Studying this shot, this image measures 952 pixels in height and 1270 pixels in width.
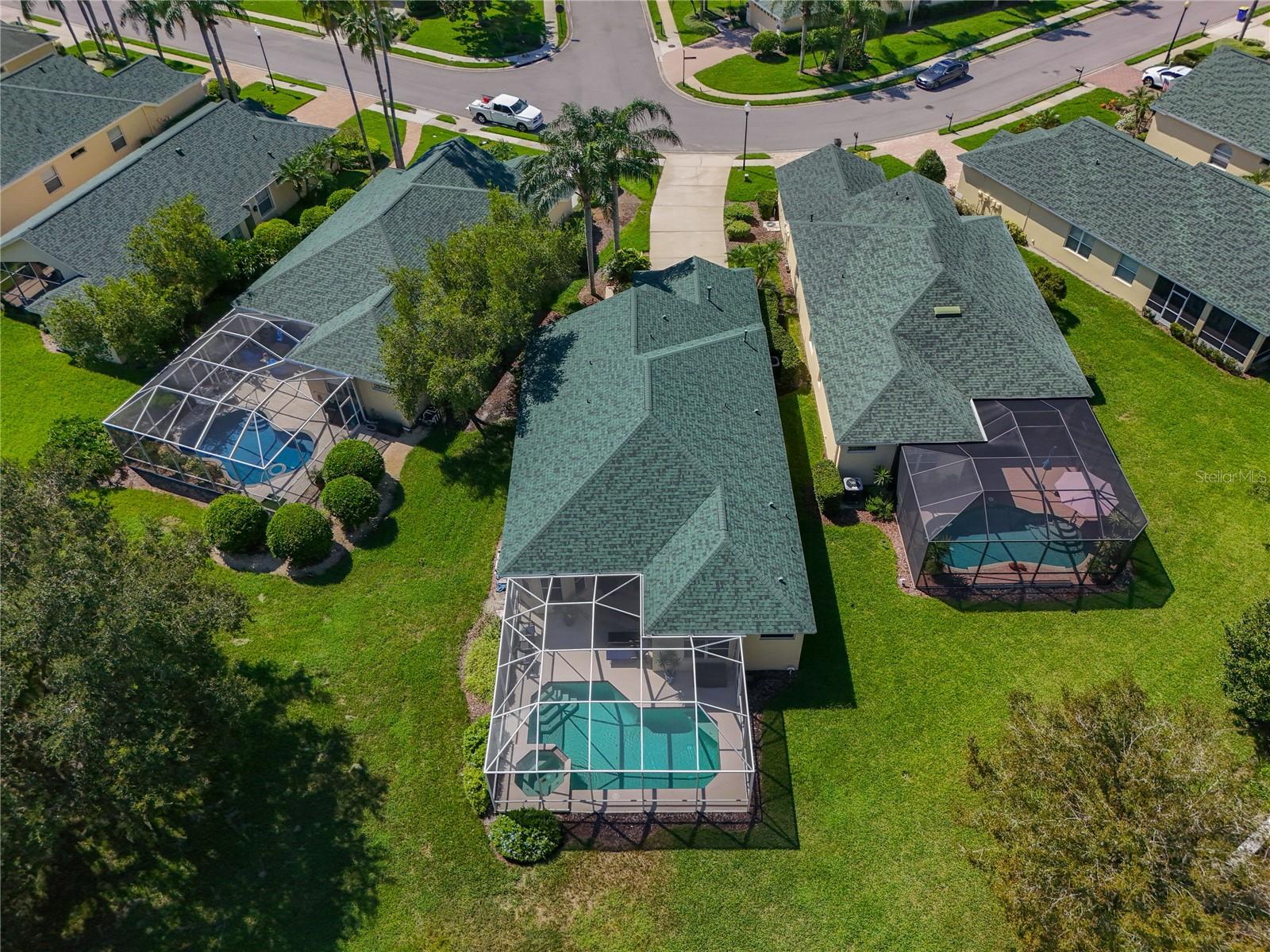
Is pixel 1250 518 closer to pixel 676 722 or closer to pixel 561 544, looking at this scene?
pixel 676 722

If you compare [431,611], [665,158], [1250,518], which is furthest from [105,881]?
[665,158]

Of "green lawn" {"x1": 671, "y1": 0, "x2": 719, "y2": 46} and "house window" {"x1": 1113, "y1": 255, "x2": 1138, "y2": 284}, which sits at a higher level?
"green lawn" {"x1": 671, "y1": 0, "x2": 719, "y2": 46}

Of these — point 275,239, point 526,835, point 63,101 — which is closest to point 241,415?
point 275,239

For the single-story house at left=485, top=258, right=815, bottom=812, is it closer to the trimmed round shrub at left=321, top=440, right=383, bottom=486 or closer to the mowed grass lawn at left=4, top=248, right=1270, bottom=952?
the mowed grass lawn at left=4, top=248, right=1270, bottom=952

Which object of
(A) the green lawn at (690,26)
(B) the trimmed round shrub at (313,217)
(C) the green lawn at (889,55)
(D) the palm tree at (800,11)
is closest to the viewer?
(B) the trimmed round shrub at (313,217)

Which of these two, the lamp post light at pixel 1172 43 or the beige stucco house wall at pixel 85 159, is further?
the lamp post light at pixel 1172 43

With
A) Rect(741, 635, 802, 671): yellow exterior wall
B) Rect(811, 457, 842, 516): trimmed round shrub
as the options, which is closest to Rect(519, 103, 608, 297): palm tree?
Rect(811, 457, 842, 516): trimmed round shrub

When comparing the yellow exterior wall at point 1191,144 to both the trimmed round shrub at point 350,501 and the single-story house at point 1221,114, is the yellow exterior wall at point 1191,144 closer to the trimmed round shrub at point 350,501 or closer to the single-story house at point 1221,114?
the single-story house at point 1221,114

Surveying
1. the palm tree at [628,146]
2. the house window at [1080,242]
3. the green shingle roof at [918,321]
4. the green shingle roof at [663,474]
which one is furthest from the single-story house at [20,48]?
the house window at [1080,242]
